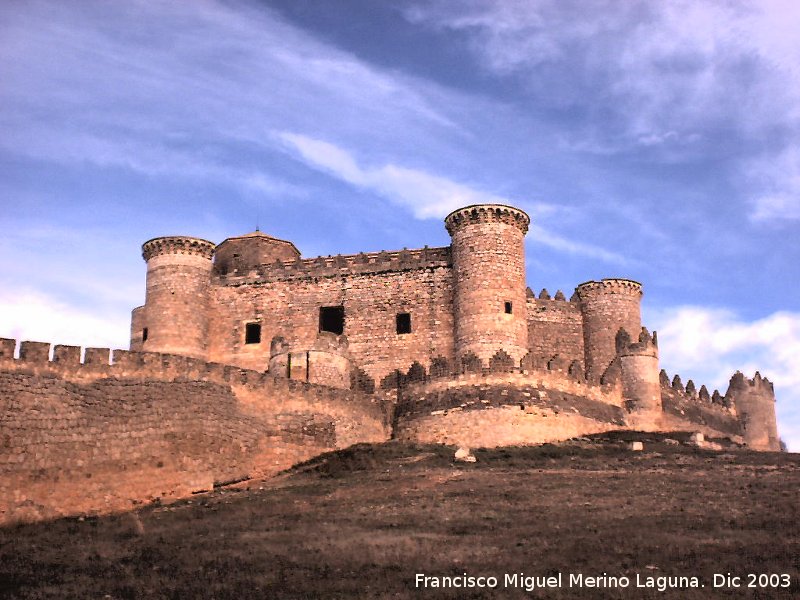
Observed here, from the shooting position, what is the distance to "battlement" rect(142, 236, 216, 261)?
39125mm

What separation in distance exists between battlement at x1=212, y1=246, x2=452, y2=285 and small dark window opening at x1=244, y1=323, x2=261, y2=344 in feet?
6.12

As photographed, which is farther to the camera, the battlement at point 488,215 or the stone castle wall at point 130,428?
the battlement at point 488,215

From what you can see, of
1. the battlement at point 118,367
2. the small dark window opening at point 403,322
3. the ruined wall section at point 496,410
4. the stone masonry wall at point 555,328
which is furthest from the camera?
the stone masonry wall at point 555,328

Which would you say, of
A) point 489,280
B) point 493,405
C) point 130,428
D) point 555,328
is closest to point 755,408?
point 555,328

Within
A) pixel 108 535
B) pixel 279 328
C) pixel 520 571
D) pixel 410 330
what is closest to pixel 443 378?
pixel 410 330

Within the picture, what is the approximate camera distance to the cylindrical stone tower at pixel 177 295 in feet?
126

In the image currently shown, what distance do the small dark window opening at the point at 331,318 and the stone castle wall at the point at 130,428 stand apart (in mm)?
9491

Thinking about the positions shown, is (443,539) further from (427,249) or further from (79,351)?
(427,249)

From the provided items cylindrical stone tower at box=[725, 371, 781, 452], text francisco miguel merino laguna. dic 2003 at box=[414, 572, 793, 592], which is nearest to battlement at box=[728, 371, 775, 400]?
cylindrical stone tower at box=[725, 371, 781, 452]

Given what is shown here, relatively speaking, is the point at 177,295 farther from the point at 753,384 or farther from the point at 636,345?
the point at 753,384

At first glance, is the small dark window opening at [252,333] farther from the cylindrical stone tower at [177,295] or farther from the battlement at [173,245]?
the battlement at [173,245]

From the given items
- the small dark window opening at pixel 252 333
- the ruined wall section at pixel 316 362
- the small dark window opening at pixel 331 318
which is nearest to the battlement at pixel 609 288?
the small dark window opening at pixel 331 318

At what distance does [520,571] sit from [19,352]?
14165mm

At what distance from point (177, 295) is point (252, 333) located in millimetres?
3361
